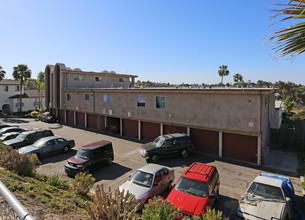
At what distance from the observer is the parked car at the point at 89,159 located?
45.3ft

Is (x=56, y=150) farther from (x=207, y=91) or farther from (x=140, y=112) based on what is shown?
(x=207, y=91)

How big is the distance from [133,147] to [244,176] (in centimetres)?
1093

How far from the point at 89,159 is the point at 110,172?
70.5 inches

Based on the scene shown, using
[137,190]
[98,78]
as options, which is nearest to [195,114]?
[137,190]

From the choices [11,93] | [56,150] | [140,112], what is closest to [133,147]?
[140,112]

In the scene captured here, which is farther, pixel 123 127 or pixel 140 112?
pixel 123 127

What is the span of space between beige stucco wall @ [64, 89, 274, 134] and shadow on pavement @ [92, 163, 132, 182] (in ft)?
24.5

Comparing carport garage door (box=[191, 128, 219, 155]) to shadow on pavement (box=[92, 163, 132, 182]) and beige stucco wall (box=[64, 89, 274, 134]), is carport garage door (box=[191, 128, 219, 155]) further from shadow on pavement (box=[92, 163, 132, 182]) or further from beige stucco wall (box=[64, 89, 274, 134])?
shadow on pavement (box=[92, 163, 132, 182])

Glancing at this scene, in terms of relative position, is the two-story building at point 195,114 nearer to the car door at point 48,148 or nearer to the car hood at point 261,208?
the car hood at point 261,208

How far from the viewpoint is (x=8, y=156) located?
35.4ft

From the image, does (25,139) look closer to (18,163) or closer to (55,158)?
(55,158)

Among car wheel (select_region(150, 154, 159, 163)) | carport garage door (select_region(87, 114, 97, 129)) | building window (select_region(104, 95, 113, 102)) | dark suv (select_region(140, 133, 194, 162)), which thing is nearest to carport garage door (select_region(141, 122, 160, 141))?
dark suv (select_region(140, 133, 194, 162))

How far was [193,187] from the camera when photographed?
377 inches

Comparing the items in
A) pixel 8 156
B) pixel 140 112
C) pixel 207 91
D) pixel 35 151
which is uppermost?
pixel 207 91
